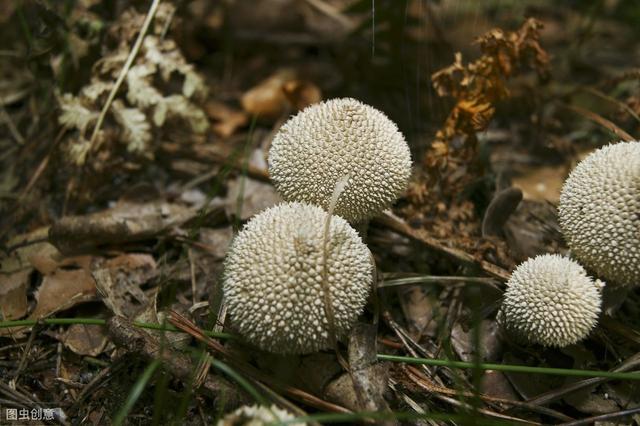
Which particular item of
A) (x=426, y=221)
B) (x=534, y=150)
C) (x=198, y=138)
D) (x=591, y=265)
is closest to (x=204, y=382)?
(x=426, y=221)

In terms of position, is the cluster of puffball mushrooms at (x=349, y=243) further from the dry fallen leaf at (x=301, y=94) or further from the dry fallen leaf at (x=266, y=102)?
the dry fallen leaf at (x=266, y=102)

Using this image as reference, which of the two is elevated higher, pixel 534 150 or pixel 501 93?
pixel 501 93

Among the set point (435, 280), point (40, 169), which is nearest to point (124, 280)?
point (40, 169)

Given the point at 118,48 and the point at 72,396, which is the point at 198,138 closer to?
the point at 118,48

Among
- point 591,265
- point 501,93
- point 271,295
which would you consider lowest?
point 591,265

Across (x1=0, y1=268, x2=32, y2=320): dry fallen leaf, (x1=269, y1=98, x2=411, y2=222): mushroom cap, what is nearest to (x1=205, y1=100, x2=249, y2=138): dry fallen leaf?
(x1=269, y1=98, x2=411, y2=222): mushroom cap

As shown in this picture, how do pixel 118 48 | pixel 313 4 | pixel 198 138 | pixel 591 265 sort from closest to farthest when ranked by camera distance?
pixel 591 265
pixel 118 48
pixel 198 138
pixel 313 4
